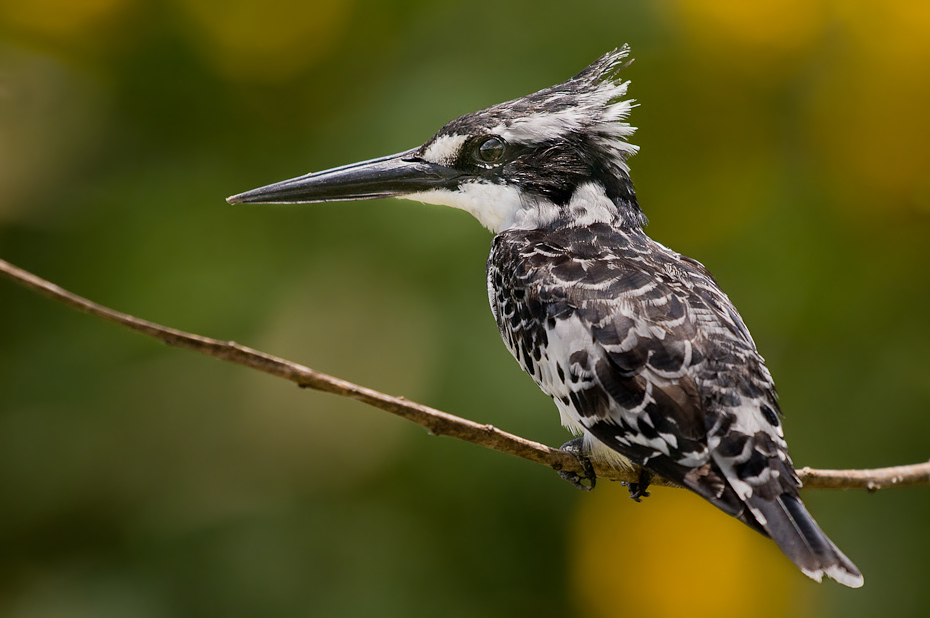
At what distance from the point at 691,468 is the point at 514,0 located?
287 centimetres

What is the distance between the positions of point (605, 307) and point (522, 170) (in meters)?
0.64

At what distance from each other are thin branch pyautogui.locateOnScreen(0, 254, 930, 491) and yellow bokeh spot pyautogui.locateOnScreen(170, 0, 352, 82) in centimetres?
261

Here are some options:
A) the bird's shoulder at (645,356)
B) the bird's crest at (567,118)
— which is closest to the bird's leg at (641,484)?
the bird's shoulder at (645,356)

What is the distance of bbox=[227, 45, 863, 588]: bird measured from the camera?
6.70 feet

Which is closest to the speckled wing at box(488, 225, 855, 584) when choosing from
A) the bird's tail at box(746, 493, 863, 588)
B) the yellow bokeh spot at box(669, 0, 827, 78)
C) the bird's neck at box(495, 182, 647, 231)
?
the bird's tail at box(746, 493, 863, 588)

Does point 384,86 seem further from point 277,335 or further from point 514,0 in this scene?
point 277,335

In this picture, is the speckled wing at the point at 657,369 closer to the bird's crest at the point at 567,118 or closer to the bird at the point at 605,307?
the bird at the point at 605,307

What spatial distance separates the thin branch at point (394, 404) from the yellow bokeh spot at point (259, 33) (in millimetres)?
2611

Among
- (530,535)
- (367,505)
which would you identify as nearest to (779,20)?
(530,535)

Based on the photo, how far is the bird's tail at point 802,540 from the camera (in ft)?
6.14

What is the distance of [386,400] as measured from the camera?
5.54 feet

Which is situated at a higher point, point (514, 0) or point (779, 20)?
point (514, 0)

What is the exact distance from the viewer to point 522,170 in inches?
109

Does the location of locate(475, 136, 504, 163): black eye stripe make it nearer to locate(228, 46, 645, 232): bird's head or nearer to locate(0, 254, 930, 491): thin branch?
locate(228, 46, 645, 232): bird's head
